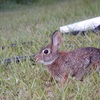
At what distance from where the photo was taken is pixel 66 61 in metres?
2.88

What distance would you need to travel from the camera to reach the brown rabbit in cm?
283

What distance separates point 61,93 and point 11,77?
677 mm

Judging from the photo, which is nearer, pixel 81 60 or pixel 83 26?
pixel 81 60

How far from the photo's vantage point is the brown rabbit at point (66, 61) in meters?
2.83

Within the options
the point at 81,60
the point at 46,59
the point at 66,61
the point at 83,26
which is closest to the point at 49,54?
the point at 46,59

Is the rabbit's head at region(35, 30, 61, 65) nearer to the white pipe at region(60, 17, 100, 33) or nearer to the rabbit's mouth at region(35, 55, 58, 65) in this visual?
the rabbit's mouth at region(35, 55, 58, 65)

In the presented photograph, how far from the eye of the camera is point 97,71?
279 cm

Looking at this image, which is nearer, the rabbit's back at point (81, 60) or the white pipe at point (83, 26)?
the rabbit's back at point (81, 60)

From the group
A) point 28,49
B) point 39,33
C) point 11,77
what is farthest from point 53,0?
point 11,77

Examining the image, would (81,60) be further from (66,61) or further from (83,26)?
(83,26)

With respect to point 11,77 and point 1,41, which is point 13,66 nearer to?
point 11,77

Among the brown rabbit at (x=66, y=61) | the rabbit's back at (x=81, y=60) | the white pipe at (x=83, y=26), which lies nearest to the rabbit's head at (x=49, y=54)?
the brown rabbit at (x=66, y=61)

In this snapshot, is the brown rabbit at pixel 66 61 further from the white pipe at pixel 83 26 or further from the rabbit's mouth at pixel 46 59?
the white pipe at pixel 83 26

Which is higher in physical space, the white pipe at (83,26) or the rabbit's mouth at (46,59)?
the white pipe at (83,26)
